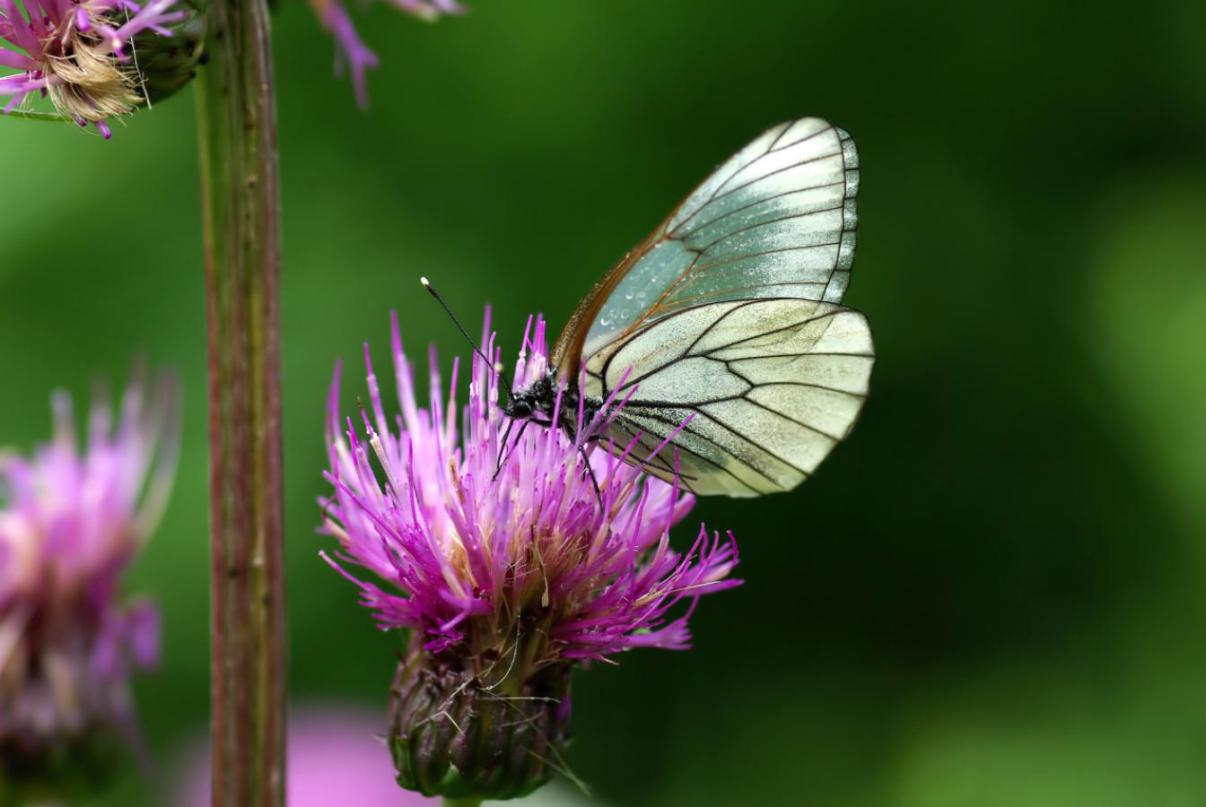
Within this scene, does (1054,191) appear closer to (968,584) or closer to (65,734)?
(968,584)

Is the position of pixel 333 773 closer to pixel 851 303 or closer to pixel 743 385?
pixel 743 385

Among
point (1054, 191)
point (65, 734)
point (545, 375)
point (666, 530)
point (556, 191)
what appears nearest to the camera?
point (666, 530)

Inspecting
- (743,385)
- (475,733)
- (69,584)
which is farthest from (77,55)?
(69,584)

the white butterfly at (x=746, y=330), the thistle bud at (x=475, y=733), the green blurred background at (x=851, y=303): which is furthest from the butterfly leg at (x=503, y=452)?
the green blurred background at (x=851, y=303)

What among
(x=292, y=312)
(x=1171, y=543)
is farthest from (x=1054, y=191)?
(x=292, y=312)

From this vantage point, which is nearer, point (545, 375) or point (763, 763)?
point (545, 375)
